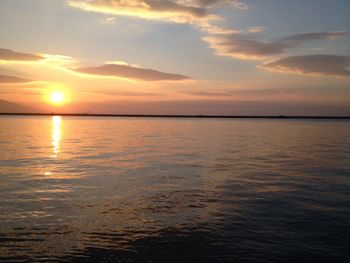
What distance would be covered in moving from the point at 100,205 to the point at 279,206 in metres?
10.2

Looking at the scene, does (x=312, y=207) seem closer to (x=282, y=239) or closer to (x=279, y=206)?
(x=279, y=206)

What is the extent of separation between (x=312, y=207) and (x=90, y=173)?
18088mm

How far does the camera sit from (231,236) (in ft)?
47.6

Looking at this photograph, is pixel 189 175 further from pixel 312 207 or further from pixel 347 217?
pixel 347 217

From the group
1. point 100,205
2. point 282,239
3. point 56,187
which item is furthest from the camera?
point 56,187

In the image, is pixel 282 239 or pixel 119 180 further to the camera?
pixel 119 180

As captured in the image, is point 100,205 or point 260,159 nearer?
point 100,205

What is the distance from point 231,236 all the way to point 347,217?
7.08 metres

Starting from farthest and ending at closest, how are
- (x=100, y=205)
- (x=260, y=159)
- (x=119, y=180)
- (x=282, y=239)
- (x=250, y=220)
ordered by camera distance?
(x=260, y=159) → (x=119, y=180) → (x=100, y=205) → (x=250, y=220) → (x=282, y=239)

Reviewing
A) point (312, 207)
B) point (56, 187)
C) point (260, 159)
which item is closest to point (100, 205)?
point (56, 187)

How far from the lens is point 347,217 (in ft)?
57.1

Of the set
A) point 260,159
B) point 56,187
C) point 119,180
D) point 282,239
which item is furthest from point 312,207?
point 260,159

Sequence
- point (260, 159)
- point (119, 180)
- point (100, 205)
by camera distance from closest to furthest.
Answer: point (100, 205) < point (119, 180) < point (260, 159)

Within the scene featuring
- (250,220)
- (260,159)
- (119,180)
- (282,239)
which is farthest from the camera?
(260,159)
